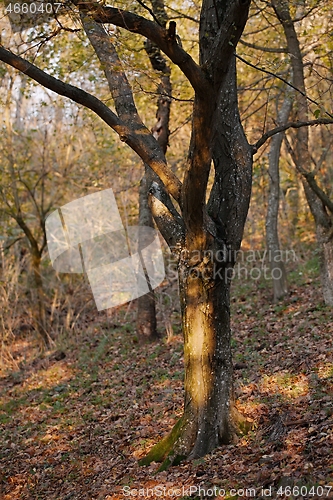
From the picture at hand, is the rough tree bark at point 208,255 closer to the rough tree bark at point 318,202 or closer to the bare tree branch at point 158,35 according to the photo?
the bare tree branch at point 158,35

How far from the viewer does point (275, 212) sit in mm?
12984

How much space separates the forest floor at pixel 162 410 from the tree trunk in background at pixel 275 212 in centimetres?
41

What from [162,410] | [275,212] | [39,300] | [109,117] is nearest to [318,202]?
[275,212]

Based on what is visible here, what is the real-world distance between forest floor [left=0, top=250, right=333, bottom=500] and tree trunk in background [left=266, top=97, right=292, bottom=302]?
1.34 feet

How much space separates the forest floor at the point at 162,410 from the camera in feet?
17.6

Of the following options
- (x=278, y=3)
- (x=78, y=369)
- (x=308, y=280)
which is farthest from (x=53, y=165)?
(x=278, y=3)

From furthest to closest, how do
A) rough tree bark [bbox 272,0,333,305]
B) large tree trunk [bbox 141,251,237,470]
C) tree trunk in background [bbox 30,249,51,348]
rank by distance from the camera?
1. tree trunk in background [bbox 30,249,51,348]
2. rough tree bark [bbox 272,0,333,305]
3. large tree trunk [bbox 141,251,237,470]

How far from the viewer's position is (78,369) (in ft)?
40.6

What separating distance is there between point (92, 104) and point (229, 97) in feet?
4.88

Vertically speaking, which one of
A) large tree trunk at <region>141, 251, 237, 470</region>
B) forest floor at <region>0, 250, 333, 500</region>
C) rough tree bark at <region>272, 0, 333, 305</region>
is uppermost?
rough tree bark at <region>272, 0, 333, 305</region>

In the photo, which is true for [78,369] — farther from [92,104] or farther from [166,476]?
[92,104]

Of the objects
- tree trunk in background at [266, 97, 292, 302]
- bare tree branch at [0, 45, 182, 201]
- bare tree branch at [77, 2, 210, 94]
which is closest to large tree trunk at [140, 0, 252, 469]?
bare tree branch at [0, 45, 182, 201]

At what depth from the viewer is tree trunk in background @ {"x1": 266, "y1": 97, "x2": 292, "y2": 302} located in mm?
12820

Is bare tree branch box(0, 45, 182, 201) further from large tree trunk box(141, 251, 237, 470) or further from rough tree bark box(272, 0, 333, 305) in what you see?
rough tree bark box(272, 0, 333, 305)
